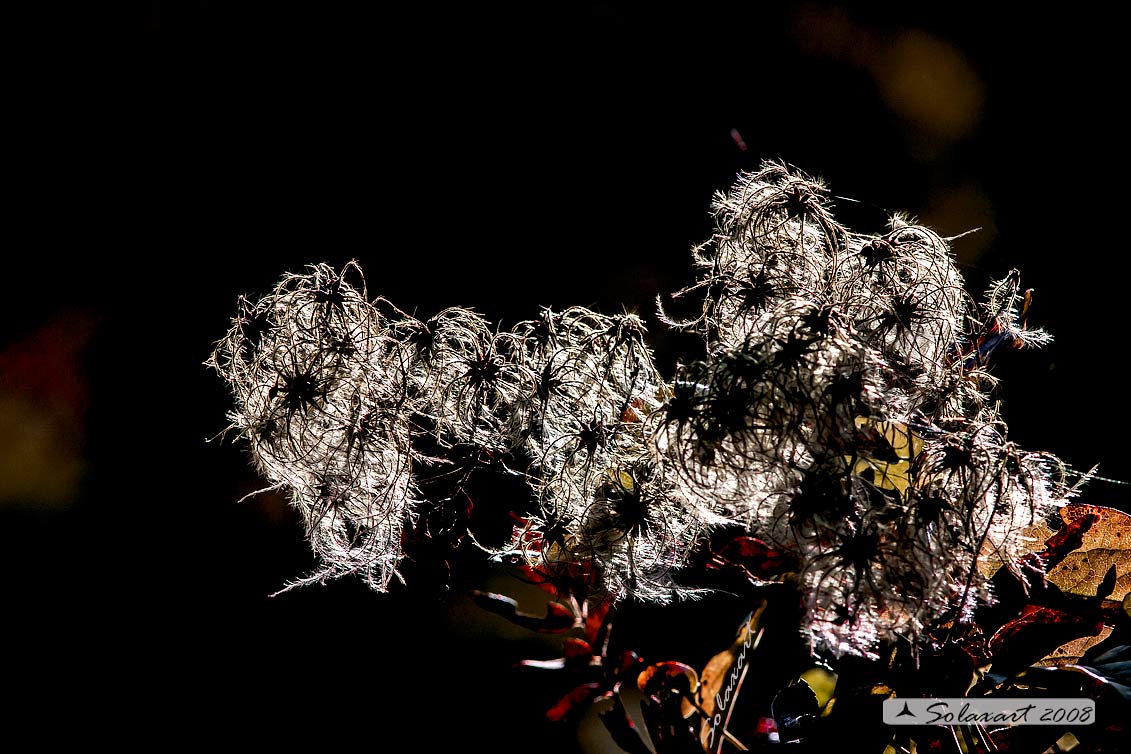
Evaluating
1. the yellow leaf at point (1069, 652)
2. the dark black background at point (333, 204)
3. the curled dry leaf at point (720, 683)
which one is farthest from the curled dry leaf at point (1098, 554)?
the dark black background at point (333, 204)

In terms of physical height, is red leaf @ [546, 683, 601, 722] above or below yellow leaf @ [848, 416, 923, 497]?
below

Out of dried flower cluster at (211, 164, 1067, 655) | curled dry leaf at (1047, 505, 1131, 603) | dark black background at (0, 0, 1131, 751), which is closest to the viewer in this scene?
dried flower cluster at (211, 164, 1067, 655)

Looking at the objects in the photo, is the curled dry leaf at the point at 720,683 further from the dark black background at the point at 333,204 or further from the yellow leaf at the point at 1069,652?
the dark black background at the point at 333,204

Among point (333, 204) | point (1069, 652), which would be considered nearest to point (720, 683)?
point (1069, 652)

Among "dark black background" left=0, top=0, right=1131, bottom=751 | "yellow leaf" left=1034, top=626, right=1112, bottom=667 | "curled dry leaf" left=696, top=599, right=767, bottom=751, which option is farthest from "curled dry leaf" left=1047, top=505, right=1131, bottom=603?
"dark black background" left=0, top=0, right=1131, bottom=751

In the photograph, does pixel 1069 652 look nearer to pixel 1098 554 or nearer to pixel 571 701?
pixel 1098 554

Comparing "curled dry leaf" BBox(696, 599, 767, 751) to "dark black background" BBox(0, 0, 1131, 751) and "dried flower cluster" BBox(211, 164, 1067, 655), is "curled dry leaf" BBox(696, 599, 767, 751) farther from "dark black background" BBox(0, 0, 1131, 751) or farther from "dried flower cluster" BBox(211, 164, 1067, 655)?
"dark black background" BBox(0, 0, 1131, 751)

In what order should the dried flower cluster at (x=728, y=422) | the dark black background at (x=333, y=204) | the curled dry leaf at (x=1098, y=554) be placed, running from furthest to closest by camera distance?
1. the dark black background at (x=333, y=204)
2. the curled dry leaf at (x=1098, y=554)
3. the dried flower cluster at (x=728, y=422)
